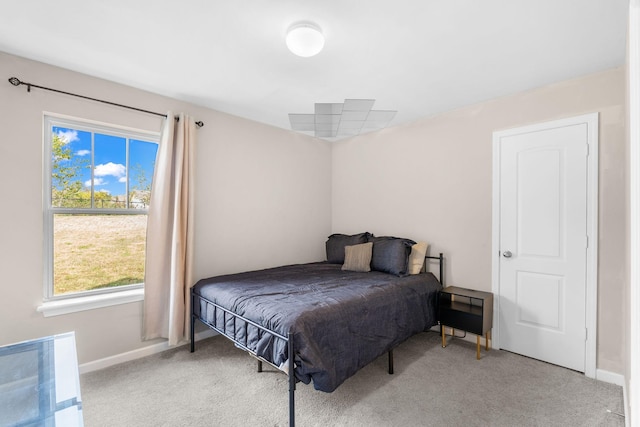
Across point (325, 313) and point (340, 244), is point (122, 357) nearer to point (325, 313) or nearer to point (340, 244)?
point (325, 313)

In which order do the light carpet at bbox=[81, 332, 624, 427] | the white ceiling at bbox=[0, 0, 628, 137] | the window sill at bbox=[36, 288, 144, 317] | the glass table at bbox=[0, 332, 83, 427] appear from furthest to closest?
the window sill at bbox=[36, 288, 144, 317]
the light carpet at bbox=[81, 332, 624, 427]
the white ceiling at bbox=[0, 0, 628, 137]
the glass table at bbox=[0, 332, 83, 427]

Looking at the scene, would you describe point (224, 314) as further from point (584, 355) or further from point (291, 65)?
point (584, 355)

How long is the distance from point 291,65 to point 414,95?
1266mm

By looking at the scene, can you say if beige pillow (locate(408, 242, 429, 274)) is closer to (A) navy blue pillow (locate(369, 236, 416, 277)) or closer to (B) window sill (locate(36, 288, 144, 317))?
(A) navy blue pillow (locate(369, 236, 416, 277))

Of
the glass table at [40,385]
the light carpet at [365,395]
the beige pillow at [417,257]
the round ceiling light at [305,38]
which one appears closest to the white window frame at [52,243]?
the light carpet at [365,395]

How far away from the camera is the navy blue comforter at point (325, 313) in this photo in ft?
5.95

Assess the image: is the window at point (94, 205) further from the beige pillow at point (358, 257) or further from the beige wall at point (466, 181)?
the beige wall at point (466, 181)

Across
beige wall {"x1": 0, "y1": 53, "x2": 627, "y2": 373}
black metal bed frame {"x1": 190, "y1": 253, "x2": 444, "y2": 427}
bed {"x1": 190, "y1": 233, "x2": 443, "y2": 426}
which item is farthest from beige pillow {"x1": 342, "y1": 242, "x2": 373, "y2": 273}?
black metal bed frame {"x1": 190, "y1": 253, "x2": 444, "y2": 427}

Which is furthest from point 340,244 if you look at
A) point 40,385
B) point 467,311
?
point 40,385

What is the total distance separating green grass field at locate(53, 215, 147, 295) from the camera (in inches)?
95.0

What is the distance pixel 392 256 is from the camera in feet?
10.4

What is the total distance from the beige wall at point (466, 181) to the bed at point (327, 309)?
38 cm

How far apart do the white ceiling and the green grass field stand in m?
1.12

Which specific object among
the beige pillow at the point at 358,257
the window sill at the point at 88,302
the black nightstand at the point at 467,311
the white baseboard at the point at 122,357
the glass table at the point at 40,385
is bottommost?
the white baseboard at the point at 122,357
